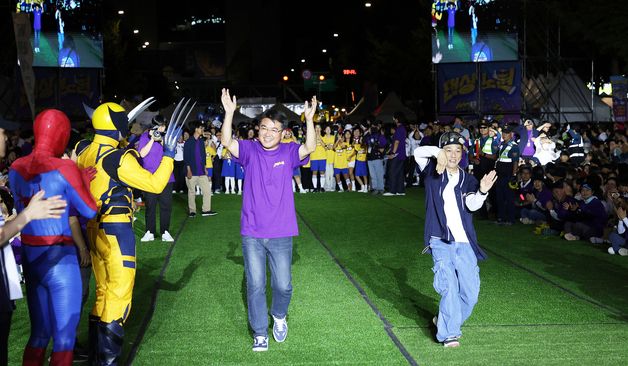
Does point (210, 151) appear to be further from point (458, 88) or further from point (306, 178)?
point (458, 88)

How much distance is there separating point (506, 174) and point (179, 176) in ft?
41.8

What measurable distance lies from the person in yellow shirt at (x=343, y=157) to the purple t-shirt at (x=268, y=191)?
1889cm

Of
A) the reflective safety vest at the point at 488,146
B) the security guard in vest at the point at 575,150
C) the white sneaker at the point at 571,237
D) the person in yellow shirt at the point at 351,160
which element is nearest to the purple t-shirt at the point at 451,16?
the person in yellow shirt at the point at 351,160

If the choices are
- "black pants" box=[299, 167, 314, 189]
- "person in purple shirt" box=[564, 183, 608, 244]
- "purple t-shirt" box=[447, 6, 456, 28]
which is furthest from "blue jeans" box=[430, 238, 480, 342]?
"purple t-shirt" box=[447, 6, 456, 28]

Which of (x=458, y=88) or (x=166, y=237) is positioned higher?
(x=458, y=88)

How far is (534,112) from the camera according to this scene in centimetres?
3409

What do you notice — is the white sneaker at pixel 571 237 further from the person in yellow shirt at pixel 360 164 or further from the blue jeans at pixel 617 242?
the person in yellow shirt at pixel 360 164

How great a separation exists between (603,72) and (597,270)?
39.6 m

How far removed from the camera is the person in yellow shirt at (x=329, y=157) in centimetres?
2695

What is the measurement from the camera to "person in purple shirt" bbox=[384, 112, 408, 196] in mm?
24625

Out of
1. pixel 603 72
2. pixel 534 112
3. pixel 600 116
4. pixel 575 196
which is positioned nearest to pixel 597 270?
pixel 575 196

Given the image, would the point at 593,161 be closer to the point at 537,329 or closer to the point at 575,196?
the point at 575,196

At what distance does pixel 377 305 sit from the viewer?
9.98 meters

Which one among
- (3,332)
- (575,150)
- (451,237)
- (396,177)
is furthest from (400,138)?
(3,332)
